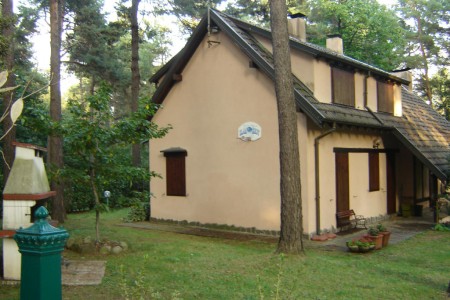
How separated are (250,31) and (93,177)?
7.21 m

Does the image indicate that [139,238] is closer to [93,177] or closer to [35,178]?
[93,177]

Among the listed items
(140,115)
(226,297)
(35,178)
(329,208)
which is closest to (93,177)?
(140,115)

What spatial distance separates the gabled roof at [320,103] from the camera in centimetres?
1204

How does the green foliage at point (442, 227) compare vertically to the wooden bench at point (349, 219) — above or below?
below

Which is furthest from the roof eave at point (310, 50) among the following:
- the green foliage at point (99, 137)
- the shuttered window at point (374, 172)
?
the green foliage at point (99, 137)

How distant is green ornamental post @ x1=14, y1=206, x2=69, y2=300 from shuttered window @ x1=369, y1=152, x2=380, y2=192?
1330 centimetres

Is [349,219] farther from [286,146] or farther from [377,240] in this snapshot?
[286,146]

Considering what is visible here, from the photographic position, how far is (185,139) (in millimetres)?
14633

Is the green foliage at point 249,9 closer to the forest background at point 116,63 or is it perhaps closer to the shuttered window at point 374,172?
the forest background at point 116,63

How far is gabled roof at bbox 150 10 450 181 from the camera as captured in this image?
12039 millimetres

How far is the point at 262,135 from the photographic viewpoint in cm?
1267

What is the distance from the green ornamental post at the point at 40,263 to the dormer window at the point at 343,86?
11377 mm

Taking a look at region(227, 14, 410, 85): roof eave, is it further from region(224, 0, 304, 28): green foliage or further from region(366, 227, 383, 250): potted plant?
region(224, 0, 304, 28): green foliage

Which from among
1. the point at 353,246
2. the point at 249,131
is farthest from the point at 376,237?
the point at 249,131
